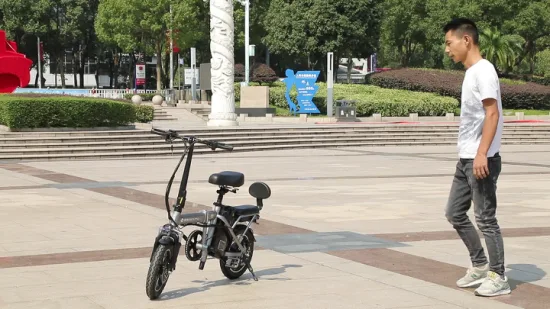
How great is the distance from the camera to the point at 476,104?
6.87 m

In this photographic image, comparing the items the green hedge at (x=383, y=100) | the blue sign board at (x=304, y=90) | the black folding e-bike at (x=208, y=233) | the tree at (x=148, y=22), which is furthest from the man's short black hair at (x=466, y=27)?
the tree at (x=148, y=22)

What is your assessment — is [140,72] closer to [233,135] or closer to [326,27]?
[326,27]

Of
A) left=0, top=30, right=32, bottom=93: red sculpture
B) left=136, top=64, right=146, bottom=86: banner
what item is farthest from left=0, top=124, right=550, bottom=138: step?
left=136, top=64, right=146, bottom=86: banner

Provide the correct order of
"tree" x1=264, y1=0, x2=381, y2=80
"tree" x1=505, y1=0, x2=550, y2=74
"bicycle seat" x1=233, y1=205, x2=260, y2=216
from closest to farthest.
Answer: "bicycle seat" x1=233, y1=205, x2=260, y2=216 → "tree" x1=505, y1=0, x2=550, y2=74 → "tree" x1=264, y1=0, x2=381, y2=80

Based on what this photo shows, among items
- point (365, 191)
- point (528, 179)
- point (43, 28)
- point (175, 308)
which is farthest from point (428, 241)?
point (43, 28)

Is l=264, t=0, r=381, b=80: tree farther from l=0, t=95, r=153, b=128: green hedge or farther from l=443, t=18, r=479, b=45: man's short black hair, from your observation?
l=443, t=18, r=479, b=45: man's short black hair

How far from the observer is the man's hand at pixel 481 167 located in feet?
21.9

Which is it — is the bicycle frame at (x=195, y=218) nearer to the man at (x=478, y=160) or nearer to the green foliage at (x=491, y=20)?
the man at (x=478, y=160)

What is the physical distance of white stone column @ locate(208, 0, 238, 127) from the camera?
31.3m

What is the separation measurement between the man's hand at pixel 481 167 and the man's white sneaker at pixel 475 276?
0.87m

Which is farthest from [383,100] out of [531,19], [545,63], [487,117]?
[487,117]

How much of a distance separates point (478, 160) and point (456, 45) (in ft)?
3.18

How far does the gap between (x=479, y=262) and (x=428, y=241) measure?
2.43 meters

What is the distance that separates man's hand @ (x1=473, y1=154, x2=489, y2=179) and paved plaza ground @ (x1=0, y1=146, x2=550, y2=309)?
37.9 inches
